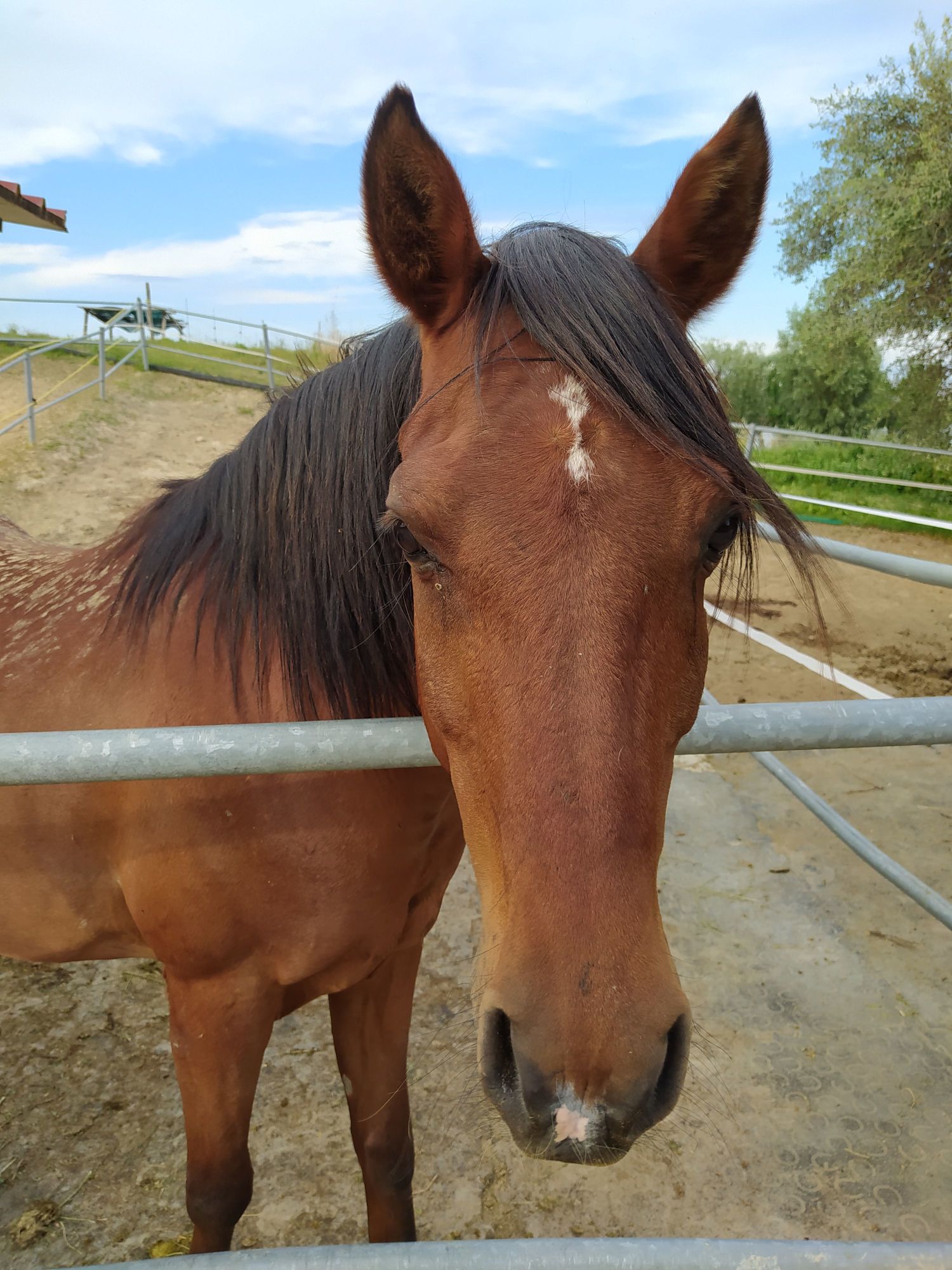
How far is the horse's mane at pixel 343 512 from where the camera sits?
4.23 feet

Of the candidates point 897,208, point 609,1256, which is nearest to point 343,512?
point 609,1256

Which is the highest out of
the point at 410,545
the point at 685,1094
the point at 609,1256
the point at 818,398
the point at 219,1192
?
the point at 818,398

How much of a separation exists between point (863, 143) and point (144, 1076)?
40.9ft

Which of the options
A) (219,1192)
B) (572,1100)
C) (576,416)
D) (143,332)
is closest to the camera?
(572,1100)

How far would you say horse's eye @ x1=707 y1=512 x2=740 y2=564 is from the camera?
121 cm

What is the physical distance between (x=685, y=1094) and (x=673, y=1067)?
1.14 m

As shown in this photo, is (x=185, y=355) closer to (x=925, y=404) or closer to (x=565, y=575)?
(x=925, y=404)

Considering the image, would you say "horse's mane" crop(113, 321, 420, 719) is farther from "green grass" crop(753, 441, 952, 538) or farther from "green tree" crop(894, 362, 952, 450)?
"green tree" crop(894, 362, 952, 450)

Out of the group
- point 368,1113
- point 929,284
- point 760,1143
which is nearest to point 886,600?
point 929,284

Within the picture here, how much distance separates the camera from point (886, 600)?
860 centimetres

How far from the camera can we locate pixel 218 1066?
5.61 feet

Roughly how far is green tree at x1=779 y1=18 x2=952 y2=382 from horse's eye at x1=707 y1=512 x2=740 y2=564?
10345 millimetres

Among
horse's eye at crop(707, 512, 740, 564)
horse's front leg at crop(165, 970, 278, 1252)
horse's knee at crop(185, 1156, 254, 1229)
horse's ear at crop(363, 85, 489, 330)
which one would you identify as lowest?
horse's knee at crop(185, 1156, 254, 1229)

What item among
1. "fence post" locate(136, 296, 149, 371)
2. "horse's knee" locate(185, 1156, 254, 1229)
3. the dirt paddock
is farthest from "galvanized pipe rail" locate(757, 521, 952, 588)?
"fence post" locate(136, 296, 149, 371)
